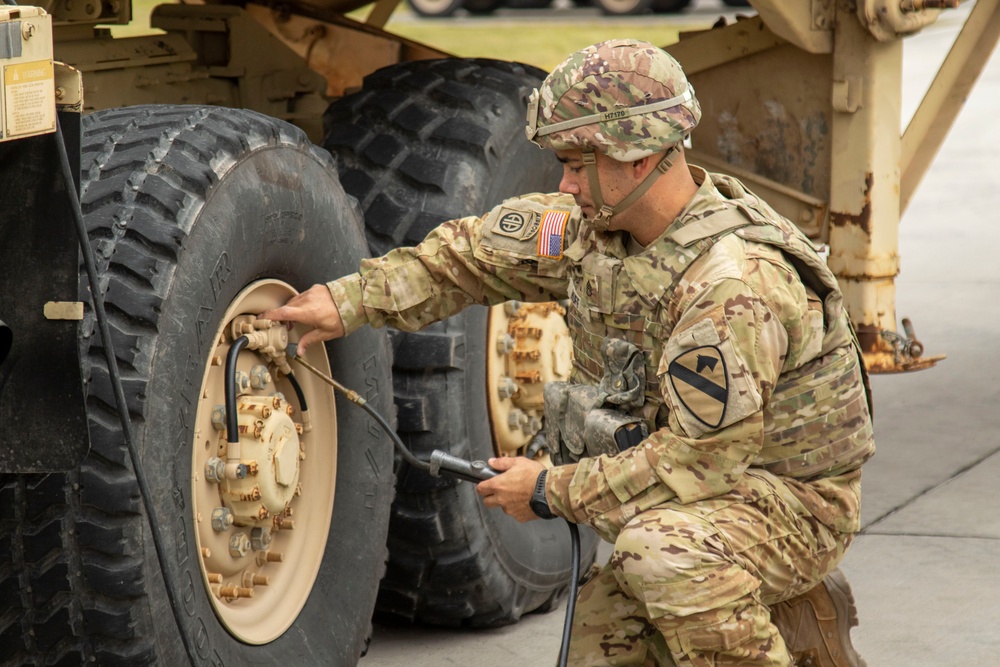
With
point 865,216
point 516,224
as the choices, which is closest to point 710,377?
point 516,224

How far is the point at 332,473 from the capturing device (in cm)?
314

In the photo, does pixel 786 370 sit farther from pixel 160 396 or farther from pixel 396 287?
pixel 160 396

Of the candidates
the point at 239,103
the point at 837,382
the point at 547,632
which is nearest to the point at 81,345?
the point at 837,382

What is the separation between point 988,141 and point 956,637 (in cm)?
952

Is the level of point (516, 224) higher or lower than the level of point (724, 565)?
higher

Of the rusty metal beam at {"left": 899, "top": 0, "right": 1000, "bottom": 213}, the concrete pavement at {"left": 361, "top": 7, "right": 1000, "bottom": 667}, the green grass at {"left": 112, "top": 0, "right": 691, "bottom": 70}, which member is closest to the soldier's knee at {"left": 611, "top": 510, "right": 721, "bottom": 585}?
the concrete pavement at {"left": 361, "top": 7, "right": 1000, "bottom": 667}

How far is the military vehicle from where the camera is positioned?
2318mm

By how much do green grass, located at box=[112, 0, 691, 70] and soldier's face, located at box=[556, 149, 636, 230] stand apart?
13.3 m

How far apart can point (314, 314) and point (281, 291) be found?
93 millimetres

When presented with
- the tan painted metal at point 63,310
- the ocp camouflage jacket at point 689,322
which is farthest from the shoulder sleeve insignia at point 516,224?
the tan painted metal at point 63,310

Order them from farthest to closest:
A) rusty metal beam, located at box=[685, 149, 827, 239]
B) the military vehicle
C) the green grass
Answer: the green grass < rusty metal beam, located at box=[685, 149, 827, 239] < the military vehicle

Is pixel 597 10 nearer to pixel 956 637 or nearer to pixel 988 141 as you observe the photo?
pixel 988 141

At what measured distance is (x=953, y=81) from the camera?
4883 millimetres

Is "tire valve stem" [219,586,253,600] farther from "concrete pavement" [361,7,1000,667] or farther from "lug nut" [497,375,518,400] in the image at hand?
"lug nut" [497,375,518,400]
